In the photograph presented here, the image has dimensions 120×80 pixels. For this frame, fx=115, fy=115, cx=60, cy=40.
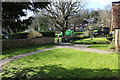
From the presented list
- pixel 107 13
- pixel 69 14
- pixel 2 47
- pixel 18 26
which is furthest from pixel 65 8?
pixel 107 13

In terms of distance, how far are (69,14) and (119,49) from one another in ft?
46.6

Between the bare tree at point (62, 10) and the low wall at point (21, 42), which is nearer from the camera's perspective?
the low wall at point (21, 42)

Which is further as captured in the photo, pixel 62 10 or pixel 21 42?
pixel 62 10

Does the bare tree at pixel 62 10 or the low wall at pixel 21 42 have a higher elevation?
the bare tree at pixel 62 10

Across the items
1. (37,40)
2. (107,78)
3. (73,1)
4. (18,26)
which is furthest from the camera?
(73,1)

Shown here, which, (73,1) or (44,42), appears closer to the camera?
(44,42)

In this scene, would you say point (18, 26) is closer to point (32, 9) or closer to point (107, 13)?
point (32, 9)

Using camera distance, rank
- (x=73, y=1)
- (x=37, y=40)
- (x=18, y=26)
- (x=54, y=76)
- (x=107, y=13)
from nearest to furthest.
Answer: (x=54, y=76) < (x=18, y=26) < (x=37, y=40) < (x=73, y=1) < (x=107, y=13)

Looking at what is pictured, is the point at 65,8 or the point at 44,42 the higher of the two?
the point at 65,8

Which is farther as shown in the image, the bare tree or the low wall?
the bare tree

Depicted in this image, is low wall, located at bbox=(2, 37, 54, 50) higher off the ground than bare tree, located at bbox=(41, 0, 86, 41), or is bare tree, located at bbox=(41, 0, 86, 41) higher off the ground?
bare tree, located at bbox=(41, 0, 86, 41)

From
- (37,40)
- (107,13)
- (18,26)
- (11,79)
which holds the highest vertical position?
(107,13)

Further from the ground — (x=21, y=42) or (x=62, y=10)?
(x=62, y=10)

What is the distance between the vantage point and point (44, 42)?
21.0 meters
